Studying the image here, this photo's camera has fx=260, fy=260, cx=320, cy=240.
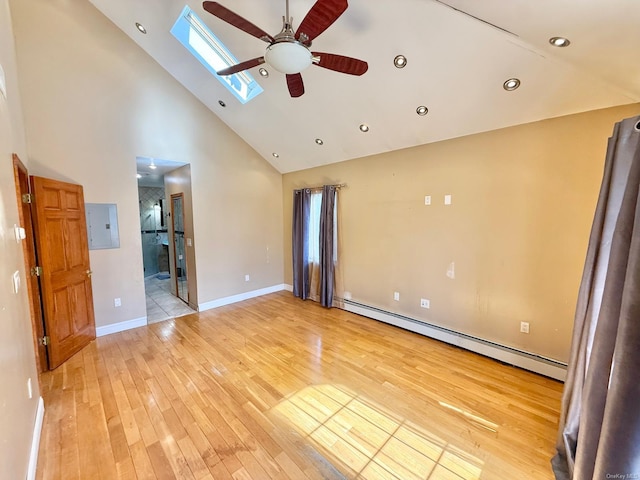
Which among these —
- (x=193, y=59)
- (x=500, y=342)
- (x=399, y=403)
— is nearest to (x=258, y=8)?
(x=193, y=59)

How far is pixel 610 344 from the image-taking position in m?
1.25

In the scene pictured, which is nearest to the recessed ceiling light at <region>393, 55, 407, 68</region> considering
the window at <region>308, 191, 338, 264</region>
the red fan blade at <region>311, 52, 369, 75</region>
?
the red fan blade at <region>311, 52, 369, 75</region>

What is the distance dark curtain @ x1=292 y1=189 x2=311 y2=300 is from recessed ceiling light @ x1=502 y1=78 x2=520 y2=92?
3.13 metres

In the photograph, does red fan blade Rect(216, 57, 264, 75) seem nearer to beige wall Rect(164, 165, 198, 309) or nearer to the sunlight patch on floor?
beige wall Rect(164, 165, 198, 309)

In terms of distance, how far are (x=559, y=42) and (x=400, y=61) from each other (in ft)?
3.76

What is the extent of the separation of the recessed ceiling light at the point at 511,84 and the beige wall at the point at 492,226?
1.63 ft

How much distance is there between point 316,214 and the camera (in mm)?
4801

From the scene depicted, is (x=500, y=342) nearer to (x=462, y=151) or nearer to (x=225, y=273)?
(x=462, y=151)

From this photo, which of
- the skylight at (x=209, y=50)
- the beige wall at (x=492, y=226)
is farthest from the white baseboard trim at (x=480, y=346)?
the skylight at (x=209, y=50)

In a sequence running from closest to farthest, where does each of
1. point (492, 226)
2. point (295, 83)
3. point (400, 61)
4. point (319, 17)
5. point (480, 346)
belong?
point (319, 17) < point (295, 83) < point (400, 61) < point (492, 226) < point (480, 346)

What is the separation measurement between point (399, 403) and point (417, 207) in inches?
90.5

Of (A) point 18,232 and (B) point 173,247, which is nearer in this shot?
(A) point 18,232

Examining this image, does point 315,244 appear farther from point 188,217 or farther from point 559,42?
point 559,42

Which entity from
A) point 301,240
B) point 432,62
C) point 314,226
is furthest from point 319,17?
point 301,240
